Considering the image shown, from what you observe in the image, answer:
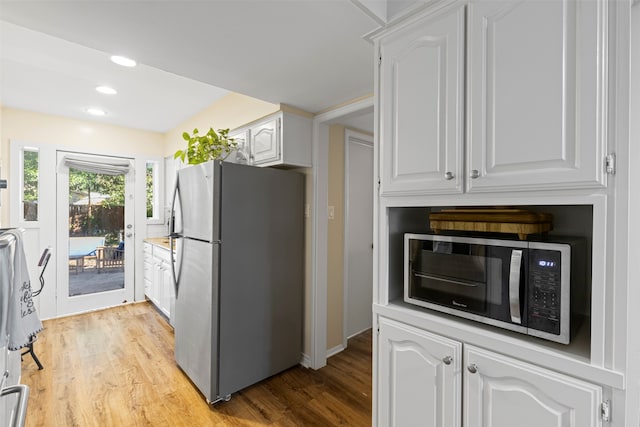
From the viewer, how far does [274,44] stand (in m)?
1.59

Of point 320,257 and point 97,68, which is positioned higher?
point 97,68

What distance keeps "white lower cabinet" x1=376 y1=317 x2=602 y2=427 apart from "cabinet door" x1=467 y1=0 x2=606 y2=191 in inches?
23.6

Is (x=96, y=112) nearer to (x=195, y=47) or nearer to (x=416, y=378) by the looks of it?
(x=195, y=47)

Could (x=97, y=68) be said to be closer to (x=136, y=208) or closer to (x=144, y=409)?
(x=136, y=208)

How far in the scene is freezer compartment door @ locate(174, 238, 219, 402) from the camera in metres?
2.10

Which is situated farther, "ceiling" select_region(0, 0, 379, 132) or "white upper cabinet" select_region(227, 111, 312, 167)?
"white upper cabinet" select_region(227, 111, 312, 167)

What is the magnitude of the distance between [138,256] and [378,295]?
4.10 metres

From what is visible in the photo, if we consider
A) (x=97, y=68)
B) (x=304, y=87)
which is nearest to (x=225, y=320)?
(x=304, y=87)

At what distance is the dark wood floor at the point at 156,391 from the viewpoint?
6.52ft

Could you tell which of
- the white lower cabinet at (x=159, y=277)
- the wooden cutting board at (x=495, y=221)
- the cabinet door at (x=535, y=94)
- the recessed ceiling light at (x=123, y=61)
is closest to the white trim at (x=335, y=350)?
the white lower cabinet at (x=159, y=277)

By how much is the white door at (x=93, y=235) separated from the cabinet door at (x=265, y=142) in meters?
2.61

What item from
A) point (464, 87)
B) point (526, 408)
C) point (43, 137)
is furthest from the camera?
point (43, 137)

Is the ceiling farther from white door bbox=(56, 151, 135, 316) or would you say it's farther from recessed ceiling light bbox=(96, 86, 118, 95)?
white door bbox=(56, 151, 135, 316)

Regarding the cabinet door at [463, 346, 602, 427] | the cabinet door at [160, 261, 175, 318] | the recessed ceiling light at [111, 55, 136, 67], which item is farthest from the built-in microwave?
the cabinet door at [160, 261, 175, 318]
